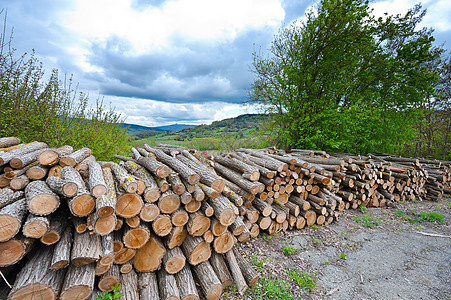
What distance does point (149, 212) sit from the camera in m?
2.83

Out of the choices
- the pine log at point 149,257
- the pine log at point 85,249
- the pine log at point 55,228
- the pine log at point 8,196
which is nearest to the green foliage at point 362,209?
A: the pine log at point 149,257

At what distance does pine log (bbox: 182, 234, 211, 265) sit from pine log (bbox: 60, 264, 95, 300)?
1230 millimetres

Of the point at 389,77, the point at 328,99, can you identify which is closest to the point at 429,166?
the point at 389,77

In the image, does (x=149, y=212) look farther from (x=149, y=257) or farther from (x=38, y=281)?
(x=38, y=281)

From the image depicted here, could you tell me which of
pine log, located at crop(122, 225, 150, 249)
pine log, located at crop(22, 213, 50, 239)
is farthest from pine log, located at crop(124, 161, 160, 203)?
pine log, located at crop(22, 213, 50, 239)

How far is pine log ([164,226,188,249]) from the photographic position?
302 cm

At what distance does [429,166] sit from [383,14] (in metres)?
7.31

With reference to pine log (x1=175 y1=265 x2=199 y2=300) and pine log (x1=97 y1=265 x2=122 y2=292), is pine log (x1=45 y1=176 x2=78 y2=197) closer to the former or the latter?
pine log (x1=97 y1=265 x2=122 y2=292)

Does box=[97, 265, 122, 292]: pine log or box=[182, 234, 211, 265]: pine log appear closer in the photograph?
box=[97, 265, 122, 292]: pine log

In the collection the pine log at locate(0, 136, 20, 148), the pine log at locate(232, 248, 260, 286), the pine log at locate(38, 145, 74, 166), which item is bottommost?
the pine log at locate(232, 248, 260, 286)

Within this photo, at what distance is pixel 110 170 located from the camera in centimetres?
355

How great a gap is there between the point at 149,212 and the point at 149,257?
0.66 metres

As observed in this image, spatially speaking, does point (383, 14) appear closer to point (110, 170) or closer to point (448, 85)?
point (448, 85)

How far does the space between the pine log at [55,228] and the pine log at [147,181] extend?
104 cm
